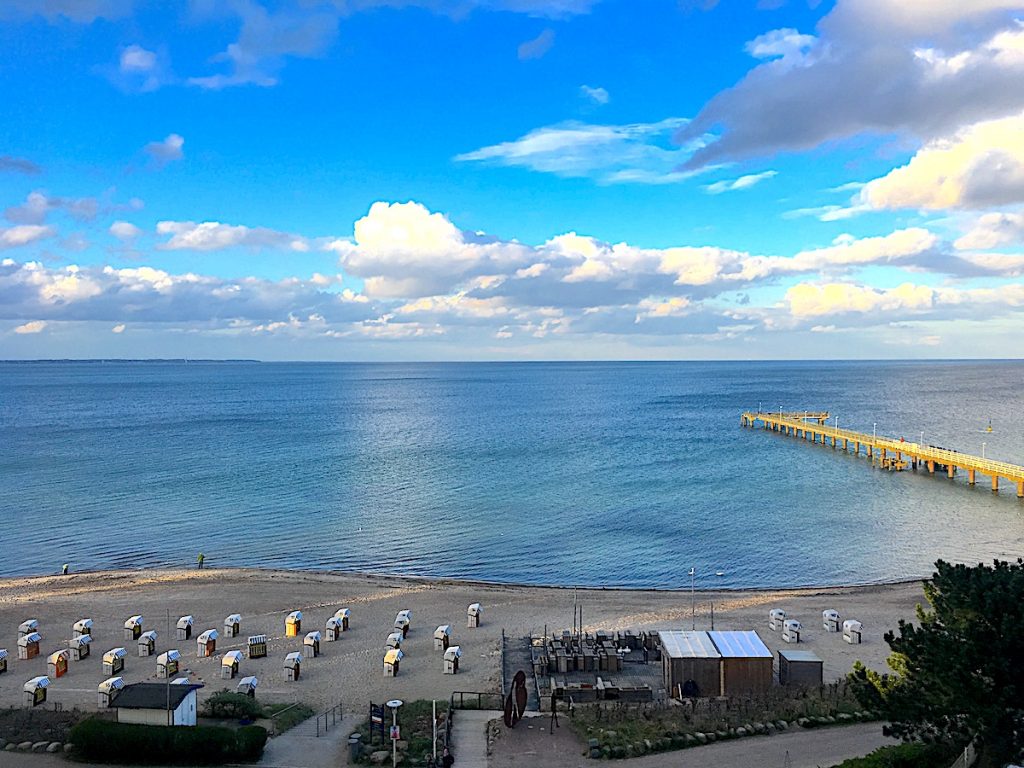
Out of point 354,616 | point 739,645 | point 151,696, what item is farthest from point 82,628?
point 739,645

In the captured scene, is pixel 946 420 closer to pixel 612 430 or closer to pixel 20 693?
pixel 612 430

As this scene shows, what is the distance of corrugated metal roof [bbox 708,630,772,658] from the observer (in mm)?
23672

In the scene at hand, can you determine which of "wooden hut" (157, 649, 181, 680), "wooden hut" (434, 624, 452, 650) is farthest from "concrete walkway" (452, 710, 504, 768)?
"wooden hut" (157, 649, 181, 680)

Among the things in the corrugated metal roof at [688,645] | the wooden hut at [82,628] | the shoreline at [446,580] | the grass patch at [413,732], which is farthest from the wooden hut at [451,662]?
the wooden hut at [82,628]

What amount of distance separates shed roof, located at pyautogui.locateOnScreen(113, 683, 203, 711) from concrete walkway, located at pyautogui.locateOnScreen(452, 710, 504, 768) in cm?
686

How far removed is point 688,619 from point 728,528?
19949 mm

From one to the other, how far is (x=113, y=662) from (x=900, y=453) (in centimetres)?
7012

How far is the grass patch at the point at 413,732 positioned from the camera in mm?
19281

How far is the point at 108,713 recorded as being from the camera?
22656 mm

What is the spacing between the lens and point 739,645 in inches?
962

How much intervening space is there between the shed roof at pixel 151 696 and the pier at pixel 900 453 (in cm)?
6005

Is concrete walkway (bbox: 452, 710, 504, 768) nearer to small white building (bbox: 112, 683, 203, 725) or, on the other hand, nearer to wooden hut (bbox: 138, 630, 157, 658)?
small white building (bbox: 112, 683, 203, 725)

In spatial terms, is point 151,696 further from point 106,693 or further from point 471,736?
point 471,736

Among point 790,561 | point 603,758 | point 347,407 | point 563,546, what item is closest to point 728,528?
point 790,561
